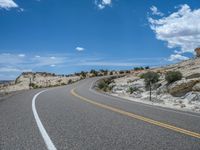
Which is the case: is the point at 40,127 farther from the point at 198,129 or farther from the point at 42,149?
the point at 198,129

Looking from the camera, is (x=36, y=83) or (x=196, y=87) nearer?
(x=196, y=87)

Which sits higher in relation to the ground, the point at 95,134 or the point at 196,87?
the point at 196,87

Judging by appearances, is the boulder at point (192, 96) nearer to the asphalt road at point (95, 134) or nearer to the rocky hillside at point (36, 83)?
the asphalt road at point (95, 134)

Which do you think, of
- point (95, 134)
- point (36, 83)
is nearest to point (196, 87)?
point (95, 134)

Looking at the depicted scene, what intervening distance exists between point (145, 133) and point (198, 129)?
190cm

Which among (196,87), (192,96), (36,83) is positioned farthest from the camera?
(36,83)

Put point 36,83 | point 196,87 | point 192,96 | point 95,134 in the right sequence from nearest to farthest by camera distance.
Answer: point 95,134 < point 192,96 < point 196,87 < point 36,83

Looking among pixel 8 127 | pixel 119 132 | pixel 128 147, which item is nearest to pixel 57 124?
pixel 8 127

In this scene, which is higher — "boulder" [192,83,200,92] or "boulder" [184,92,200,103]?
"boulder" [192,83,200,92]

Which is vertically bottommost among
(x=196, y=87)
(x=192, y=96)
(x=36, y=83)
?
(x=36, y=83)

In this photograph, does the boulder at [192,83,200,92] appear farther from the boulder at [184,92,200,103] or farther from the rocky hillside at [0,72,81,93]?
the rocky hillside at [0,72,81,93]

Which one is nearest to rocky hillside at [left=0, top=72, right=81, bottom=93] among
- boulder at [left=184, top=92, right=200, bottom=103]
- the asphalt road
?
boulder at [left=184, top=92, right=200, bottom=103]

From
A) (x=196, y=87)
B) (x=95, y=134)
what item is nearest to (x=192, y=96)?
(x=196, y=87)

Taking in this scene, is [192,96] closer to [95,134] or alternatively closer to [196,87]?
[196,87]
